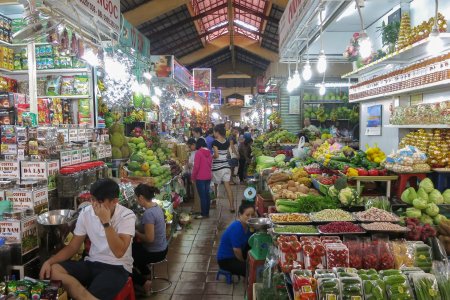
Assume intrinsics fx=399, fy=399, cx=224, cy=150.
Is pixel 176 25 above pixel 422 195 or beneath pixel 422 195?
above

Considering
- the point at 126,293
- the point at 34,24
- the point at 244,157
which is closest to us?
the point at 126,293

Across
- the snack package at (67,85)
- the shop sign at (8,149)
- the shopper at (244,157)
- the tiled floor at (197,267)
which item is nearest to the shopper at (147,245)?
the tiled floor at (197,267)

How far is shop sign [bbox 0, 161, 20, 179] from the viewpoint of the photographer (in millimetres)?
3531

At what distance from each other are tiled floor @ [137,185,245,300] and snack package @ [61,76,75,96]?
256 centimetres

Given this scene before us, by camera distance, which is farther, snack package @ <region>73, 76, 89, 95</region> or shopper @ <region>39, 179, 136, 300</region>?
snack package @ <region>73, 76, 89, 95</region>

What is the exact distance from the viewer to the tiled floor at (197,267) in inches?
171

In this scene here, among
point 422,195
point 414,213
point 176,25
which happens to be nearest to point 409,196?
point 422,195

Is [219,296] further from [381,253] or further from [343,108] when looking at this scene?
[343,108]

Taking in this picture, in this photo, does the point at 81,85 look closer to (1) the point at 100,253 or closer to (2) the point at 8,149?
(2) the point at 8,149

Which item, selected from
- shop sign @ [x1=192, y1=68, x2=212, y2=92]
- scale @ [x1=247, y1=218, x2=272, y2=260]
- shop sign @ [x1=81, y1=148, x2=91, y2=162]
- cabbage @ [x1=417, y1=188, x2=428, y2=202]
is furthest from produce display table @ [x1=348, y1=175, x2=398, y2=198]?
shop sign @ [x1=192, y1=68, x2=212, y2=92]

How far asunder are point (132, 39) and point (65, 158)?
196 inches

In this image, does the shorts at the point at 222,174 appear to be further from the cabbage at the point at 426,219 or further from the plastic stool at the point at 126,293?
the plastic stool at the point at 126,293

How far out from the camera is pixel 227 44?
23016 millimetres

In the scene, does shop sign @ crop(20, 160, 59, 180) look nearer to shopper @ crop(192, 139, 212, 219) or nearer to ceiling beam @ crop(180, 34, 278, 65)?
shopper @ crop(192, 139, 212, 219)
